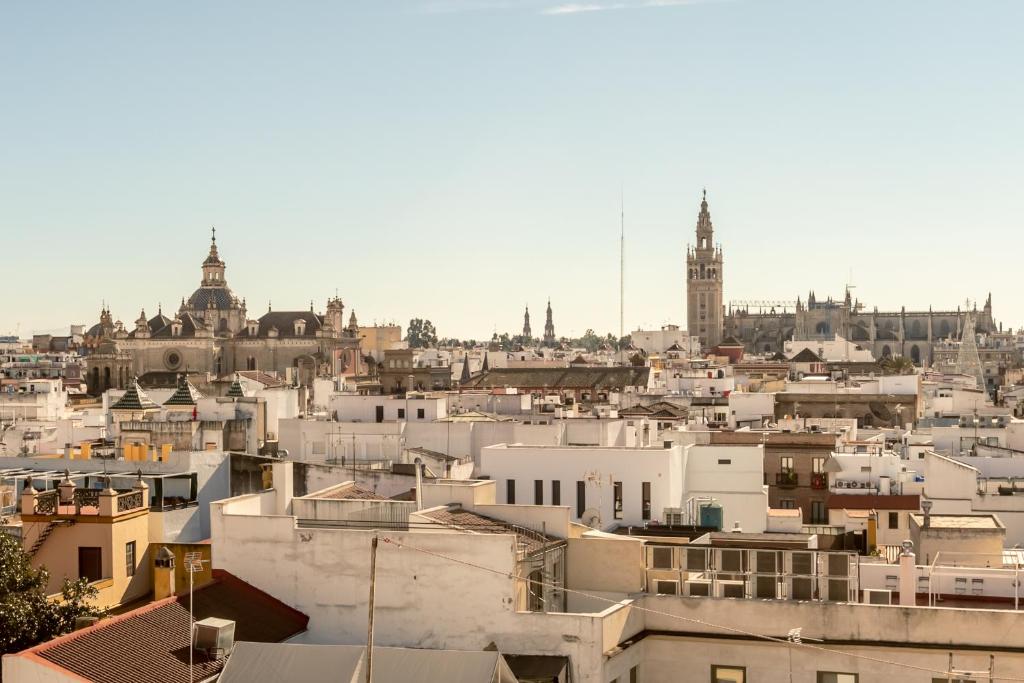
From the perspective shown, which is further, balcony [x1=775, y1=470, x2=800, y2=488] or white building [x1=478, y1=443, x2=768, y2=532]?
balcony [x1=775, y1=470, x2=800, y2=488]

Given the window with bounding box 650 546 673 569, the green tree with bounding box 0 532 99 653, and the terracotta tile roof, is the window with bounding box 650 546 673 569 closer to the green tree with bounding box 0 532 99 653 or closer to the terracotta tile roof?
the terracotta tile roof

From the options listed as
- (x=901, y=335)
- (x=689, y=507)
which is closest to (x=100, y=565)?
(x=689, y=507)

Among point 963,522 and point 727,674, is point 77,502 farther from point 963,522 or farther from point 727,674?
point 963,522

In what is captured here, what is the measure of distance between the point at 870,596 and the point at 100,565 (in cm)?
971

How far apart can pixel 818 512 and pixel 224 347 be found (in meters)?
82.9

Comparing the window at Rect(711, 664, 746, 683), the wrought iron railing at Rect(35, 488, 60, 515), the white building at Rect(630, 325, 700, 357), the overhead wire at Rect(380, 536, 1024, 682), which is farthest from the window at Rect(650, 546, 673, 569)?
the white building at Rect(630, 325, 700, 357)

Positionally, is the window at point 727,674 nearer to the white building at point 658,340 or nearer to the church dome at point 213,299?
the church dome at point 213,299

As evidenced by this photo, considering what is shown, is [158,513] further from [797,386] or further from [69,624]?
[797,386]

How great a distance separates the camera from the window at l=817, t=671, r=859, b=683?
1512cm

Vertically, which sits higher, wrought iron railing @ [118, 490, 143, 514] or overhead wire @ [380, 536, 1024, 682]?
wrought iron railing @ [118, 490, 143, 514]

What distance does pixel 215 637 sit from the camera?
14.9m

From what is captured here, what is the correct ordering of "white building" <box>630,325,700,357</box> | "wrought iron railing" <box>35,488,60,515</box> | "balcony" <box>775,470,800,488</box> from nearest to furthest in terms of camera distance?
"wrought iron railing" <box>35,488,60,515</box>, "balcony" <box>775,470,800,488</box>, "white building" <box>630,325,700,357</box>

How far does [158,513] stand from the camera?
19.9 m

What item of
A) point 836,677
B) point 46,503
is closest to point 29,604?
point 46,503
